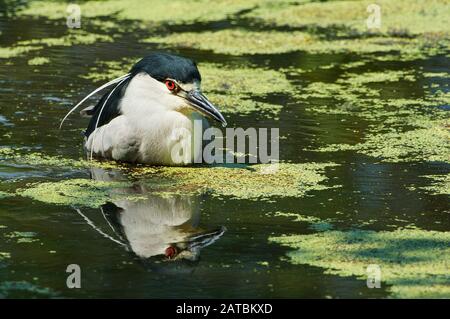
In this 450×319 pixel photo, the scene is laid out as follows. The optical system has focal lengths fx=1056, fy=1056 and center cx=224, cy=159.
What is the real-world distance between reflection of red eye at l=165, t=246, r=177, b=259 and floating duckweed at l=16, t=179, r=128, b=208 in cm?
80

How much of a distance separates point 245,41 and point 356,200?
16.2ft

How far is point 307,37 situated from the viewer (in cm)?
1058

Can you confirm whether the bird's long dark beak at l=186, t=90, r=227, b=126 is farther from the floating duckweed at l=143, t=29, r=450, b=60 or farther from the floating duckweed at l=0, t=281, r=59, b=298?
the floating duckweed at l=143, t=29, r=450, b=60

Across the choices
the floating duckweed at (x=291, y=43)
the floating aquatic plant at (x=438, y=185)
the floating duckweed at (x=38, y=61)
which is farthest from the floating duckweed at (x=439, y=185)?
the floating duckweed at (x=38, y=61)

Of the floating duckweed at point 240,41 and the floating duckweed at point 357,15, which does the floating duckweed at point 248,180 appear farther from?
the floating duckweed at point 357,15

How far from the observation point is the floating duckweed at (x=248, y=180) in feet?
19.4

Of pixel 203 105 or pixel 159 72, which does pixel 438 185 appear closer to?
pixel 203 105

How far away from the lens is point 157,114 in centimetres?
651

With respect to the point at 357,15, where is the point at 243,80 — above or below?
below

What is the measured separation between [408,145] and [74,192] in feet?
7.68

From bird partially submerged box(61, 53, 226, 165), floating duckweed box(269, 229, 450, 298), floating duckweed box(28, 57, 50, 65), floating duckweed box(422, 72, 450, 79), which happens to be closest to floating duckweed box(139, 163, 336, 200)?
bird partially submerged box(61, 53, 226, 165)

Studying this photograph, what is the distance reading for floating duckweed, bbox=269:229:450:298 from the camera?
4453mm

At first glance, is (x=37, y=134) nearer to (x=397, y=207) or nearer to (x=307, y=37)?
(x=397, y=207)

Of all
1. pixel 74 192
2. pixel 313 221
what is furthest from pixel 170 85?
pixel 313 221
